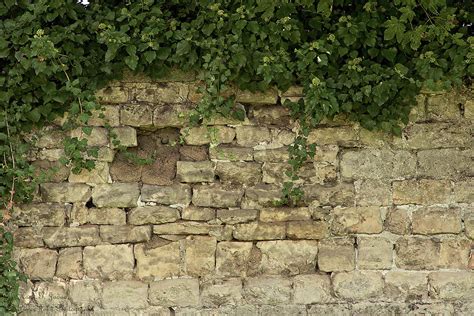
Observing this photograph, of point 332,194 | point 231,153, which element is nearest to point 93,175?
point 231,153

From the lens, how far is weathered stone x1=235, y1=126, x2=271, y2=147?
424 cm

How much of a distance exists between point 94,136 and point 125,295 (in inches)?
36.1

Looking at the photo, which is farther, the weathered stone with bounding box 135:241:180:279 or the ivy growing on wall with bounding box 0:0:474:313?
the weathered stone with bounding box 135:241:180:279

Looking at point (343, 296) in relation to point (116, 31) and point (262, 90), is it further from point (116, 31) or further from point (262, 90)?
point (116, 31)

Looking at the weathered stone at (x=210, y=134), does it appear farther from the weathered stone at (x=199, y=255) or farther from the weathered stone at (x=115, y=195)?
the weathered stone at (x=199, y=255)

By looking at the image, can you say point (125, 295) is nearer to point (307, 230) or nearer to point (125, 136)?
point (125, 136)

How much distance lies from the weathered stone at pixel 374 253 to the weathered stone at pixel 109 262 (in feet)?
4.23

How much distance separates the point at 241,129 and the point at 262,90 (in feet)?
0.83

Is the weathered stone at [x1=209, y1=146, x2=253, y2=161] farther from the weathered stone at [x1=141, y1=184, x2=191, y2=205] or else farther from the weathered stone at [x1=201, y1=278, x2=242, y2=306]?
the weathered stone at [x1=201, y1=278, x2=242, y2=306]

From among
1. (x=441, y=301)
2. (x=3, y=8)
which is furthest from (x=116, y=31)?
(x=441, y=301)

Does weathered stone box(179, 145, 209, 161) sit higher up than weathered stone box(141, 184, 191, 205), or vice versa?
weathered stone box(179, 145, 209, 161)

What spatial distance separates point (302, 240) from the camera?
420 centimetres

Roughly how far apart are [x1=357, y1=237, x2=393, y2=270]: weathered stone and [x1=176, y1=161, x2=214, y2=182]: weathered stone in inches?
36.3

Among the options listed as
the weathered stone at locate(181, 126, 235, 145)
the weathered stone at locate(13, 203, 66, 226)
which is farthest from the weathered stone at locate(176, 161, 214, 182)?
the weathered stone at locate(13, 203, 66, 226)
